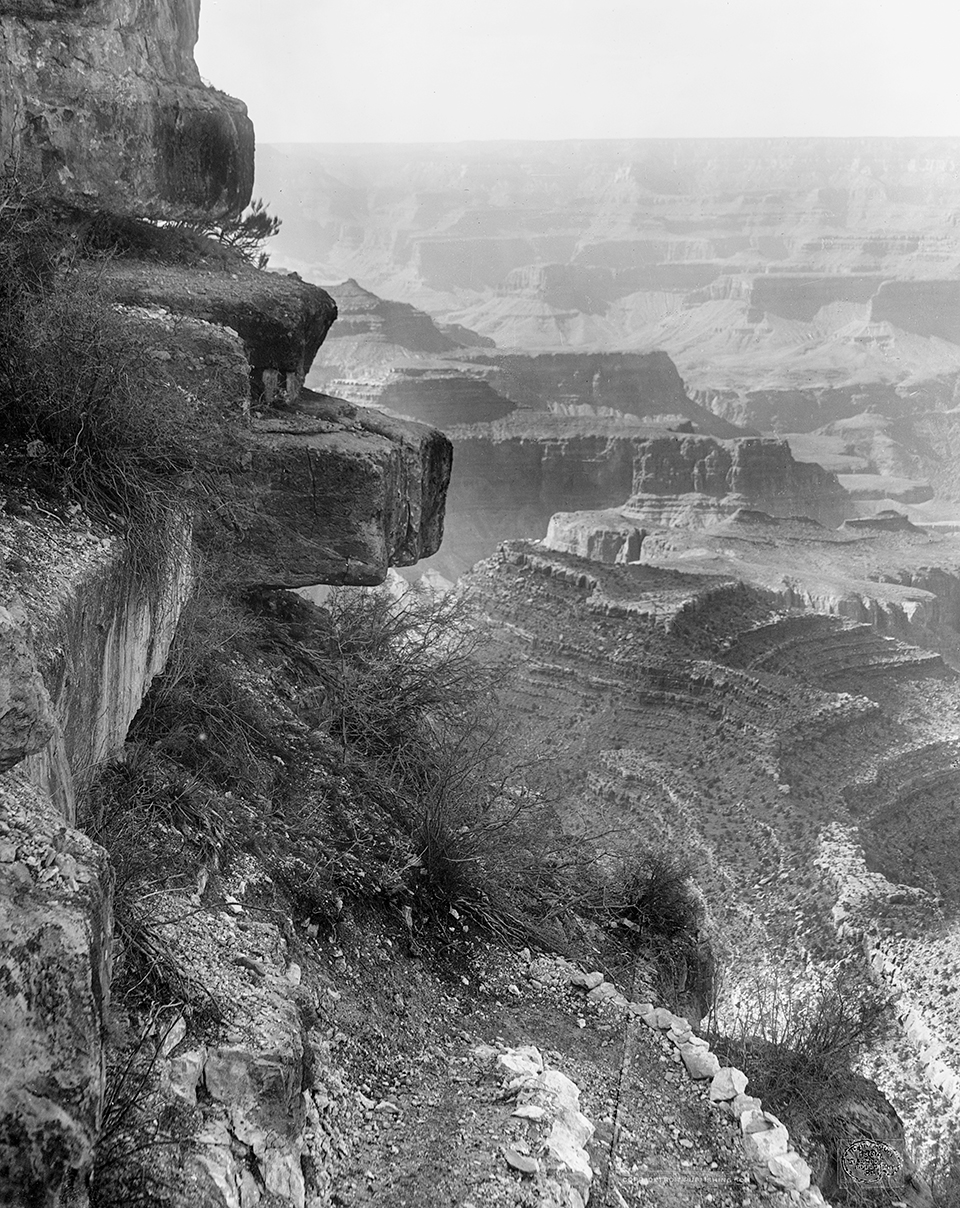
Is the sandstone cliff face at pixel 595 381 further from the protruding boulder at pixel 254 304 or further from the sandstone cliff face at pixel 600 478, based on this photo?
the protruding boulder at pixel 254 304

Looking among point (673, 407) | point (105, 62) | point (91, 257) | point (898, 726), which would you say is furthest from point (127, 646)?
point (673, 407)

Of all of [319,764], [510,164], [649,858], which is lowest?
[649,858]

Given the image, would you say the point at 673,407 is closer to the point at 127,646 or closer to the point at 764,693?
the point at 764,693

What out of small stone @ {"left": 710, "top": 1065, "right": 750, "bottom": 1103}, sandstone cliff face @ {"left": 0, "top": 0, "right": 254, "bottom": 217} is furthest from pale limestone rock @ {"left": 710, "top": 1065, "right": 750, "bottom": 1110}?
sandstone cliff face @ {"left": 0, "top": 0, "right": 254, "bottom": 217}

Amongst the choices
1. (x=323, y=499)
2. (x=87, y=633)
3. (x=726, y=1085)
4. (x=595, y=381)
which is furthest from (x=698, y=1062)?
(x=595, y=381)

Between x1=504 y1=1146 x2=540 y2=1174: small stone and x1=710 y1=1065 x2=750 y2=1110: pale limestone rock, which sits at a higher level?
x1=504 y1=1146 x2=540 y2=1174: small stone

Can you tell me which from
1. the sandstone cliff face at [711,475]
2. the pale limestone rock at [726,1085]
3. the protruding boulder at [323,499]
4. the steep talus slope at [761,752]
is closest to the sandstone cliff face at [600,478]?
the sandstone cliff face at [711,475]

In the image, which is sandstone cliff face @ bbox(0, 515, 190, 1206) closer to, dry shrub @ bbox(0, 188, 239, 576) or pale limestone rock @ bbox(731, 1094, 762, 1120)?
dry shrub @ bbox(0, 188, 239, 576)
